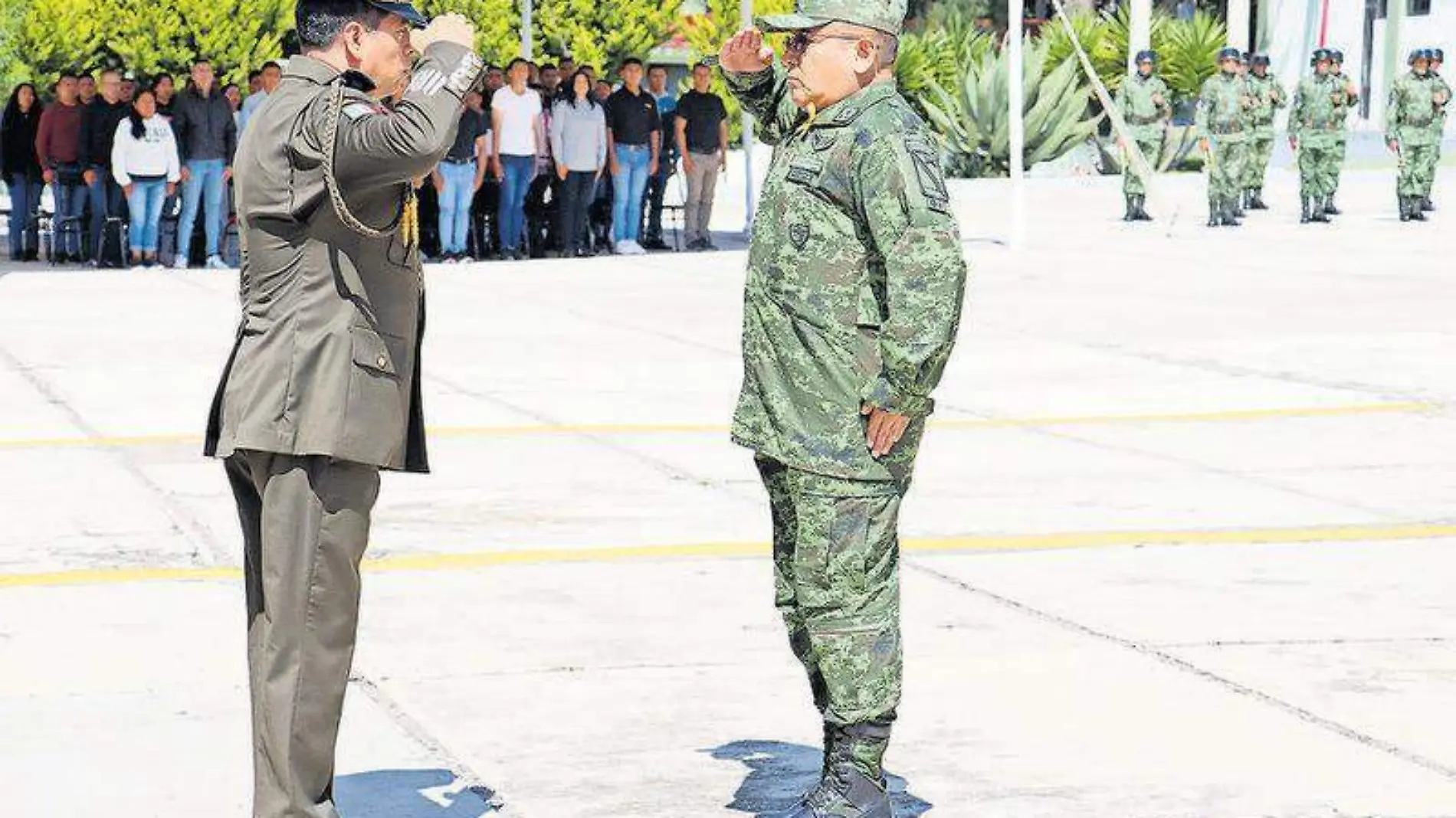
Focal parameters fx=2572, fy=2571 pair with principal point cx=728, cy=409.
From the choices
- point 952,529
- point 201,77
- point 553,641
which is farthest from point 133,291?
point 553,641

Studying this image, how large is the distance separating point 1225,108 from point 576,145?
361 inches

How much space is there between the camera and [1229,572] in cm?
→ 874

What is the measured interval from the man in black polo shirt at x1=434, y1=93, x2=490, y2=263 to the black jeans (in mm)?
805

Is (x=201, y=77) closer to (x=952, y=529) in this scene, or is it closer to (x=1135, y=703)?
(x=952, y=529)

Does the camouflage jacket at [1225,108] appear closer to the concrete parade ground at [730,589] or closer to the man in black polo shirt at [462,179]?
the man in black polo shirt at [462,179]

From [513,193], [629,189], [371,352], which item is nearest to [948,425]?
[371,352]

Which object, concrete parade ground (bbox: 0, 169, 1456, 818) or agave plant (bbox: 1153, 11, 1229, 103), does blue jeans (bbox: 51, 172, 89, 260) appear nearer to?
concrete parade ground (bbox: 0, 169, 1456, 818)

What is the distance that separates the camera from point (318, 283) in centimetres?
505

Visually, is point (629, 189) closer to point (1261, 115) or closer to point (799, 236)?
point (1261, 115)

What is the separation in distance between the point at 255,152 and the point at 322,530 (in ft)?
2.48

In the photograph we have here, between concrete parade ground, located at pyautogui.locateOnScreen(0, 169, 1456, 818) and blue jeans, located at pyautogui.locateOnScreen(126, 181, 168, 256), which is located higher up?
blue jeans, located at pyautogui.locateOnScreen(126, 181, 168, 256)

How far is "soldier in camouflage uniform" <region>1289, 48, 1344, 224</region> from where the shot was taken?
2819 centimetres

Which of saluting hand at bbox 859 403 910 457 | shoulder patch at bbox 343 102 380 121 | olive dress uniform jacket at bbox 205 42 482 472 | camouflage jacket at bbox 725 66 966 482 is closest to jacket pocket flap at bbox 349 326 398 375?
olive dress uniform jacket at bbox 205 42 482 472

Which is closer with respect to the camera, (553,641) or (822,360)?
(822,360)
